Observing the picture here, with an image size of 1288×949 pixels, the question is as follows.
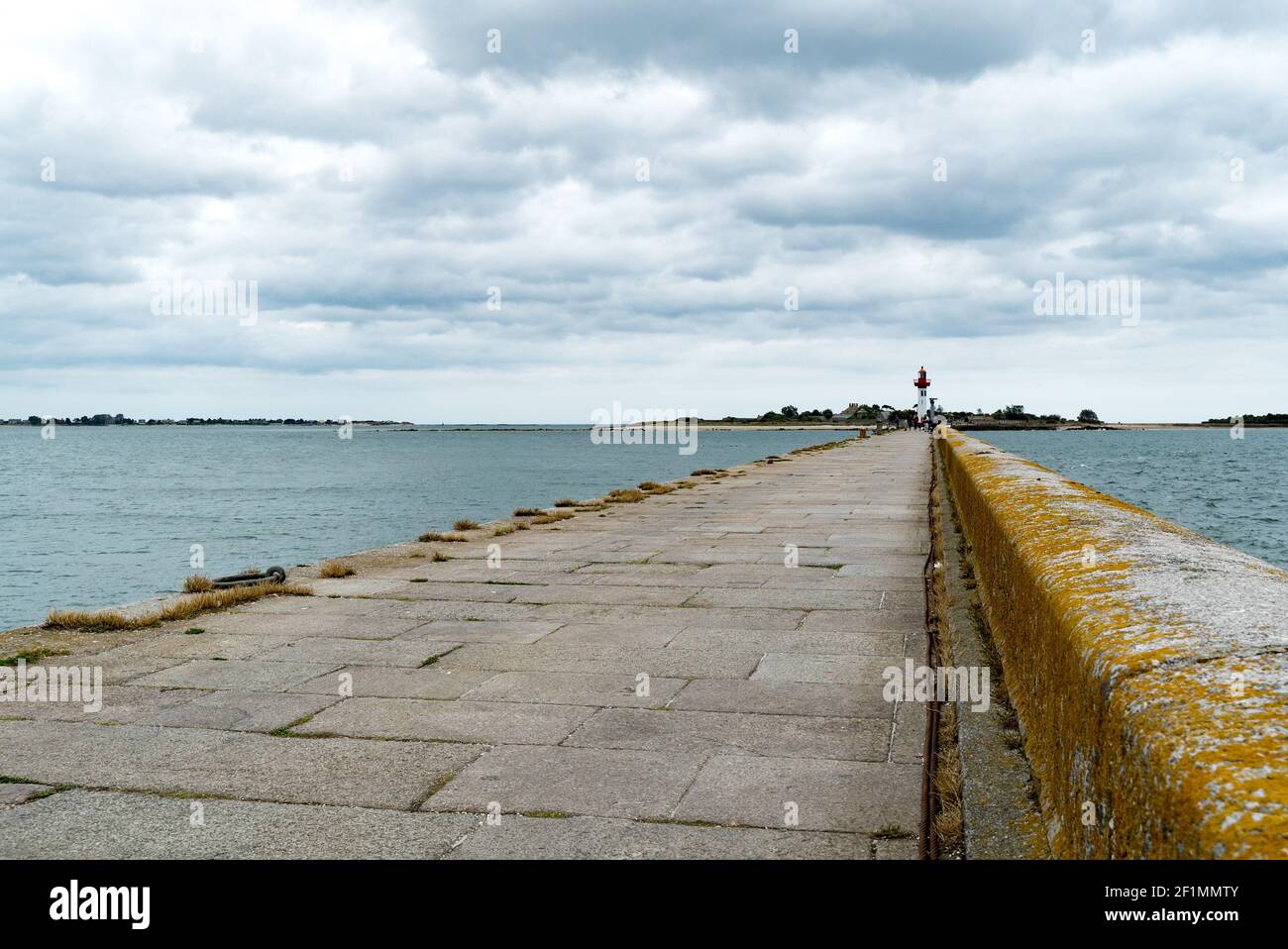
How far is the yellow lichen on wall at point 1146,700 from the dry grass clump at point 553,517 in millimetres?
11205

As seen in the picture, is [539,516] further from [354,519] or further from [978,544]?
[354,519]

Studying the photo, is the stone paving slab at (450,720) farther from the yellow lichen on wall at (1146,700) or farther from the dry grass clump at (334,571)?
the dry grass clump at (334,571)

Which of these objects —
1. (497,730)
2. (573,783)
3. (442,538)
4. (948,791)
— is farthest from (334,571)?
(948,791)

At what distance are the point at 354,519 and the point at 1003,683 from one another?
33143 millimetres

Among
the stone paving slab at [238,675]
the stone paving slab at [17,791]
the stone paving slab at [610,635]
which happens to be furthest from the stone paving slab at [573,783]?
the stone paving slab at [610,635]

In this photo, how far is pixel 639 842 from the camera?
3355 mm

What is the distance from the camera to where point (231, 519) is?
36.2 metres

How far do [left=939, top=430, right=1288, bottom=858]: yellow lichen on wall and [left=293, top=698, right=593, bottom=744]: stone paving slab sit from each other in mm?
2099

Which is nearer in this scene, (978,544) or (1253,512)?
(978,544)

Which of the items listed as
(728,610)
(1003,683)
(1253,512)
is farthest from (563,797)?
(1253,512)

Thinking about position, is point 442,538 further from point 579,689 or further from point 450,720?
point 450,720

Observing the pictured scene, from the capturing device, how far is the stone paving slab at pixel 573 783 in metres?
3.69

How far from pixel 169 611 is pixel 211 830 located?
436 cm

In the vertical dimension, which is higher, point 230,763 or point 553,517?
point 553,517
